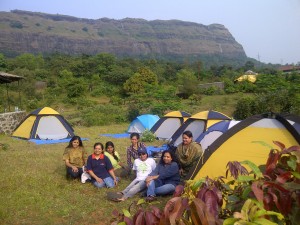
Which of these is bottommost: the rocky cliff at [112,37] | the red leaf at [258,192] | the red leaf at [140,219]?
the red leaf at [140,219]

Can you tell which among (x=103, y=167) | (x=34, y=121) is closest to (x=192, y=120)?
(x=103, y=167)

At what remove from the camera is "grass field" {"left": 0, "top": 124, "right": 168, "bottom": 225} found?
477 centimetres

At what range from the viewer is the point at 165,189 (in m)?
5.42

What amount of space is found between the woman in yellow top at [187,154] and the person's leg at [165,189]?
62 centimetres

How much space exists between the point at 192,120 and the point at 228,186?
8.96m

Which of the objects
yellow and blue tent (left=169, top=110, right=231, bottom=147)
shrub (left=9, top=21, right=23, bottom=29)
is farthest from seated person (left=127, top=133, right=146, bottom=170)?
shrub (left=9, top=21, right=23, bottom=29)

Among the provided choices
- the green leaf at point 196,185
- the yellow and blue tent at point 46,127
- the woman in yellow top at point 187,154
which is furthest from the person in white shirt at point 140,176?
the yellow and blue tent at point 46,127

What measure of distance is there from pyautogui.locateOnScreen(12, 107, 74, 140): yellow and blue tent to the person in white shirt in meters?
6.85

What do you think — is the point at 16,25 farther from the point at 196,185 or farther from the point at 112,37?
the point at 196,185

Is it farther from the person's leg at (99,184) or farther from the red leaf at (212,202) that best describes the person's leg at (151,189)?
the red leaf at (212,202)

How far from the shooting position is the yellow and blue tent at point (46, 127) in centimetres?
1212

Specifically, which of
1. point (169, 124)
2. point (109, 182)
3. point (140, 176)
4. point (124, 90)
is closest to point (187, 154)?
point (140, 176)

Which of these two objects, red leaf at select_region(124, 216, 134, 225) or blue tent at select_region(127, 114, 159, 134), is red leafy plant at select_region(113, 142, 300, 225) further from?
blue tent at select_region(127, 114, 159, 134)

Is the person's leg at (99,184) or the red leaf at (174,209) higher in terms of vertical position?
the red leaf at (174,209)
